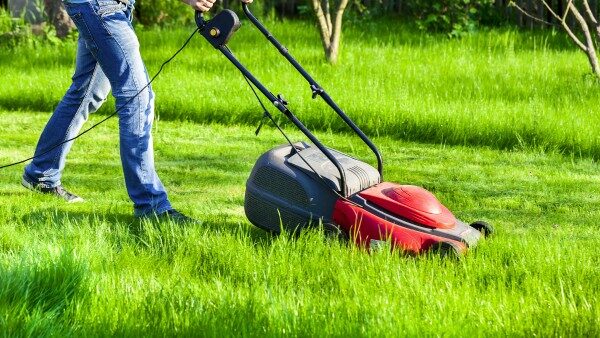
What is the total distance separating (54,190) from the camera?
5.61m

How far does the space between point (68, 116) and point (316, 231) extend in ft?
5.36

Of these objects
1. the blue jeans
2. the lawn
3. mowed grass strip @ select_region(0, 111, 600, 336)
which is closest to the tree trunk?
the lawn

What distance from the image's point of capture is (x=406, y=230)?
4352mm

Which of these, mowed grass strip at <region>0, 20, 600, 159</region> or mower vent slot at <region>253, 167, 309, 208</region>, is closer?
mower vent slot at <region>253, 167, 309, 208</region>

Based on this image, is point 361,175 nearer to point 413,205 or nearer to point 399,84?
point 413,205

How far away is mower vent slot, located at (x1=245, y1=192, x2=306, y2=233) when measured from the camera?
4.52 m

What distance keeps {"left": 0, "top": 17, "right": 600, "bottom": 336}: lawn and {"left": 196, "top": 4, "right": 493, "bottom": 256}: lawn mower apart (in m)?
0.09

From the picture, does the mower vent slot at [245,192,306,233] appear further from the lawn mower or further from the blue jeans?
the blue jeans

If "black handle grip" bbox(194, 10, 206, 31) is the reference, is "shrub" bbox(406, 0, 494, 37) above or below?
below

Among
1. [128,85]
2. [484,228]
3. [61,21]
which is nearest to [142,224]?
[128,85]

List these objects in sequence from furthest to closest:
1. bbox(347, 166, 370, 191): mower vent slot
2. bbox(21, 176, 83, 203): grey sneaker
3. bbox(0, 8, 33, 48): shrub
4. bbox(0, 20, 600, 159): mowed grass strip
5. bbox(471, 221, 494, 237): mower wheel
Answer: bbox(0, 8, 33, 48): shrub → bbox(0, 20, 600, 159): mowed grass strip → bbox(21, 176, 83, 203): grey sneaker → bbox(471, 221, 494, 237): mower wheel → bbox(347, 166, 370, 191): mower vent slot

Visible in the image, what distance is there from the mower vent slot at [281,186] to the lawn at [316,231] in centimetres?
16

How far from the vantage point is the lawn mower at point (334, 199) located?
14.3ft

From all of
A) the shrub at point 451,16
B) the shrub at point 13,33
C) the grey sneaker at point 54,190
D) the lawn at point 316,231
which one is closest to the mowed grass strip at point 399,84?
the lawn at point 316,231
